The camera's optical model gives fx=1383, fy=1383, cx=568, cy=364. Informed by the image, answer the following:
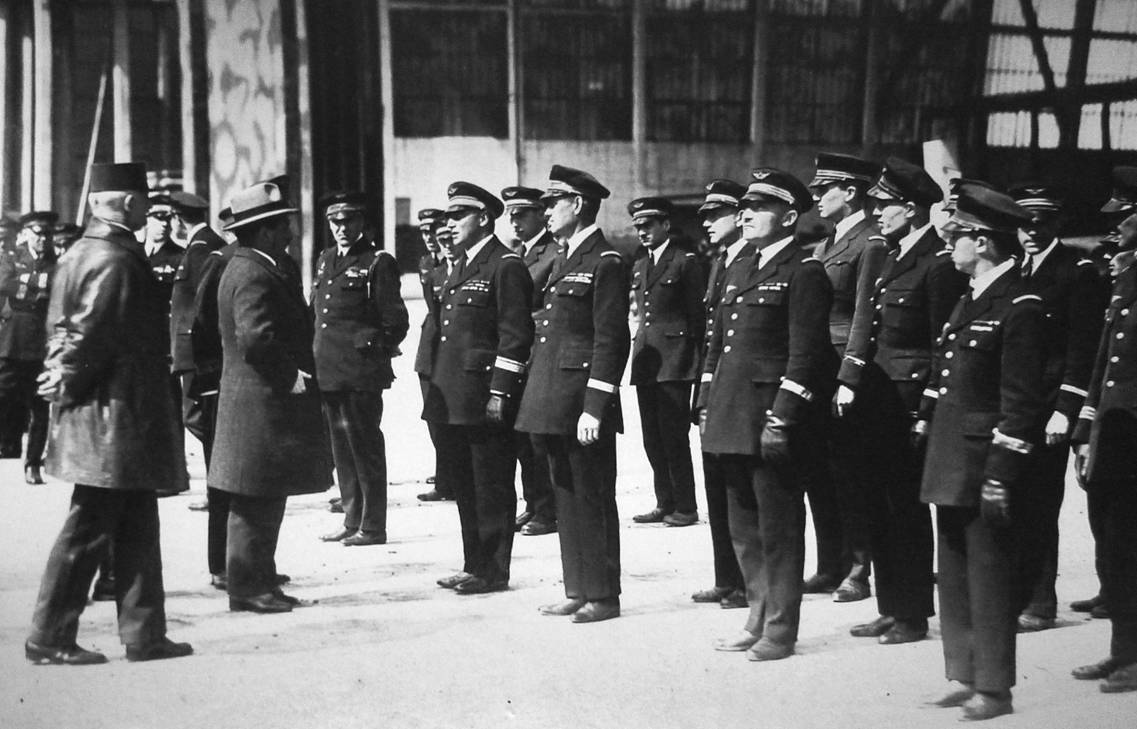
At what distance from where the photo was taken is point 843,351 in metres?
5.42

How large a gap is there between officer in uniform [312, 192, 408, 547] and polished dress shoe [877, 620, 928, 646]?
266 cm

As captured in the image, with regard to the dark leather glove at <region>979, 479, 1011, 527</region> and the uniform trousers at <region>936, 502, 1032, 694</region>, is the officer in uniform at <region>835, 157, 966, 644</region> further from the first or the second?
the dark leather glove at <region>979, 479, 1011, 527</region>

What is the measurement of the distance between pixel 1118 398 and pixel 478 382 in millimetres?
2438

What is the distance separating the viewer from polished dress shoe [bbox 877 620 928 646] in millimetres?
4652

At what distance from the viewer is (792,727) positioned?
3.84 meters

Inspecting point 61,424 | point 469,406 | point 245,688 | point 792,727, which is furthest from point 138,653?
point 792,727

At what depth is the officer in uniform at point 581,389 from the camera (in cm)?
500

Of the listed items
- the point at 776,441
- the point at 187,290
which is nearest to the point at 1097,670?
the point at 776,441

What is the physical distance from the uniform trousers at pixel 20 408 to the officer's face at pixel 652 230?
11.1ft

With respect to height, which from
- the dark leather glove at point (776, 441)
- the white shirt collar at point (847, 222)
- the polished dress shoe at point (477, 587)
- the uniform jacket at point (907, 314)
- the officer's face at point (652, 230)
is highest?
the white shirt collar at point (847, 222)

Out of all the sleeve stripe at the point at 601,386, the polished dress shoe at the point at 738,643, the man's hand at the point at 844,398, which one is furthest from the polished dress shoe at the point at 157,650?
the man's hand at the point at 844,398

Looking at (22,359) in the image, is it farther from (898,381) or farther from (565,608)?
(898,381)

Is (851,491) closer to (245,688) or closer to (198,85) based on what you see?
(245,688)

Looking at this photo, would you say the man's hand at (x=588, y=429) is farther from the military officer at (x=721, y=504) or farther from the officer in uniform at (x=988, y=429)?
the officer in uniform at (x=988, y=429)
